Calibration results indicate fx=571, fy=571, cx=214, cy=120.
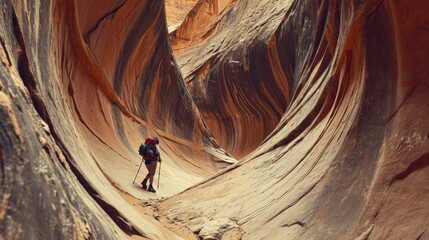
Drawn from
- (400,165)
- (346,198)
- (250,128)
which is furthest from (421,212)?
(250,128)

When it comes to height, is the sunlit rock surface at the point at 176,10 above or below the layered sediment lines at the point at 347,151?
above

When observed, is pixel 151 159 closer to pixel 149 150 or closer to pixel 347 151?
pixel 149 150

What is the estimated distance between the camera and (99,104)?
27.5 feet

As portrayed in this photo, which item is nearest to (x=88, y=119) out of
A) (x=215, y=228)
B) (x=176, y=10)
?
(x=215, y=228)

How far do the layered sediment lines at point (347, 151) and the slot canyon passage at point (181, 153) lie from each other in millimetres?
12

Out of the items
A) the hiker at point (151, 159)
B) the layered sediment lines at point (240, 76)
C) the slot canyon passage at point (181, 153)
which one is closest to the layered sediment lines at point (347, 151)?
the slot canyon passage at point (181, 153)

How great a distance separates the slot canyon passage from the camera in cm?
256

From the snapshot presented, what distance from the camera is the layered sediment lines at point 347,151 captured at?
3807mm

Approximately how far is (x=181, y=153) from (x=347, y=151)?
23.3 feet

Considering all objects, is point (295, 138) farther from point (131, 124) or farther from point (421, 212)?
point (131, 124)

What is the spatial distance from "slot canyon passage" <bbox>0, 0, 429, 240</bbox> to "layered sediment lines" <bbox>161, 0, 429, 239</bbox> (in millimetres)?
12

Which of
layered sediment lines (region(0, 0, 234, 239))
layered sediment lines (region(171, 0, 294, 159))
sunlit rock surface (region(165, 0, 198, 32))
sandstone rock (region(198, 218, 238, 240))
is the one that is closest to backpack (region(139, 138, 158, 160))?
layered sediment lines (region(0, 0, 234, 239))

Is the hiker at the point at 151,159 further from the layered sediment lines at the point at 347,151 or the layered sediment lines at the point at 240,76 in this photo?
the layered sediment lines at the point at 240,76

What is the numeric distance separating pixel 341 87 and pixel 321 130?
20.1 inches
